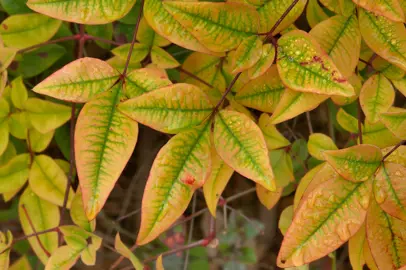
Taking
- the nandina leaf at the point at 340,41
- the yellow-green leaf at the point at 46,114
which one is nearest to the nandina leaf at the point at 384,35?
the nandina leaf at the point at 340,41

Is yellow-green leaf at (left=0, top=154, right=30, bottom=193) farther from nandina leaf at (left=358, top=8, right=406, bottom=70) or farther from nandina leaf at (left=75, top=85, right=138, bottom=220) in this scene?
nandina leaf at (left=358, top=8, right=406, bottom=70)

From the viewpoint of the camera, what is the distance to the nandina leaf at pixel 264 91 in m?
0.69

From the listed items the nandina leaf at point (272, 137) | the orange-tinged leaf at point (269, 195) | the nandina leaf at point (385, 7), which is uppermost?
the nandina leaf at point (385, 7)

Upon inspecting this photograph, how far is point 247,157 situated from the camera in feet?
1.92

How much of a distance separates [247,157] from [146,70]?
0.57ft

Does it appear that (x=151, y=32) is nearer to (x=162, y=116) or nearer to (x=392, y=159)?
(x=162, y=116)

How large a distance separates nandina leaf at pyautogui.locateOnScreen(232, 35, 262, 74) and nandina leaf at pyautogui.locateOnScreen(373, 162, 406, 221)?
0.20 meters

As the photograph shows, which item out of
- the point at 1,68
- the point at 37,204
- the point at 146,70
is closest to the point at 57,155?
the point at 37,204

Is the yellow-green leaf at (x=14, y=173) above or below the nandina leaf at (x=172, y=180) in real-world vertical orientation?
below

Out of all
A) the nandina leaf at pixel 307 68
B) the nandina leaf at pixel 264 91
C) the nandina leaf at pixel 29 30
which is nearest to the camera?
the nandina leaf at pixel 307 68

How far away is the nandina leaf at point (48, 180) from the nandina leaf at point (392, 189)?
48cm

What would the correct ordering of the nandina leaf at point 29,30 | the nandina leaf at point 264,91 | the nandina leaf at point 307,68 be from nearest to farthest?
the nandina leaf at point 307,68, the nandina leaf at point 264,91, the nandina leaf at point 29,30

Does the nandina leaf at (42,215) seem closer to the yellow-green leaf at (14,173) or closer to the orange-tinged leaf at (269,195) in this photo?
the yellow-green leaf at (14,173)

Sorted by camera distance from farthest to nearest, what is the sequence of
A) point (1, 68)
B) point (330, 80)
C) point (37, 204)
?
1. point (37, 204)
2. point (1, 68)
3. point (330, 80)
